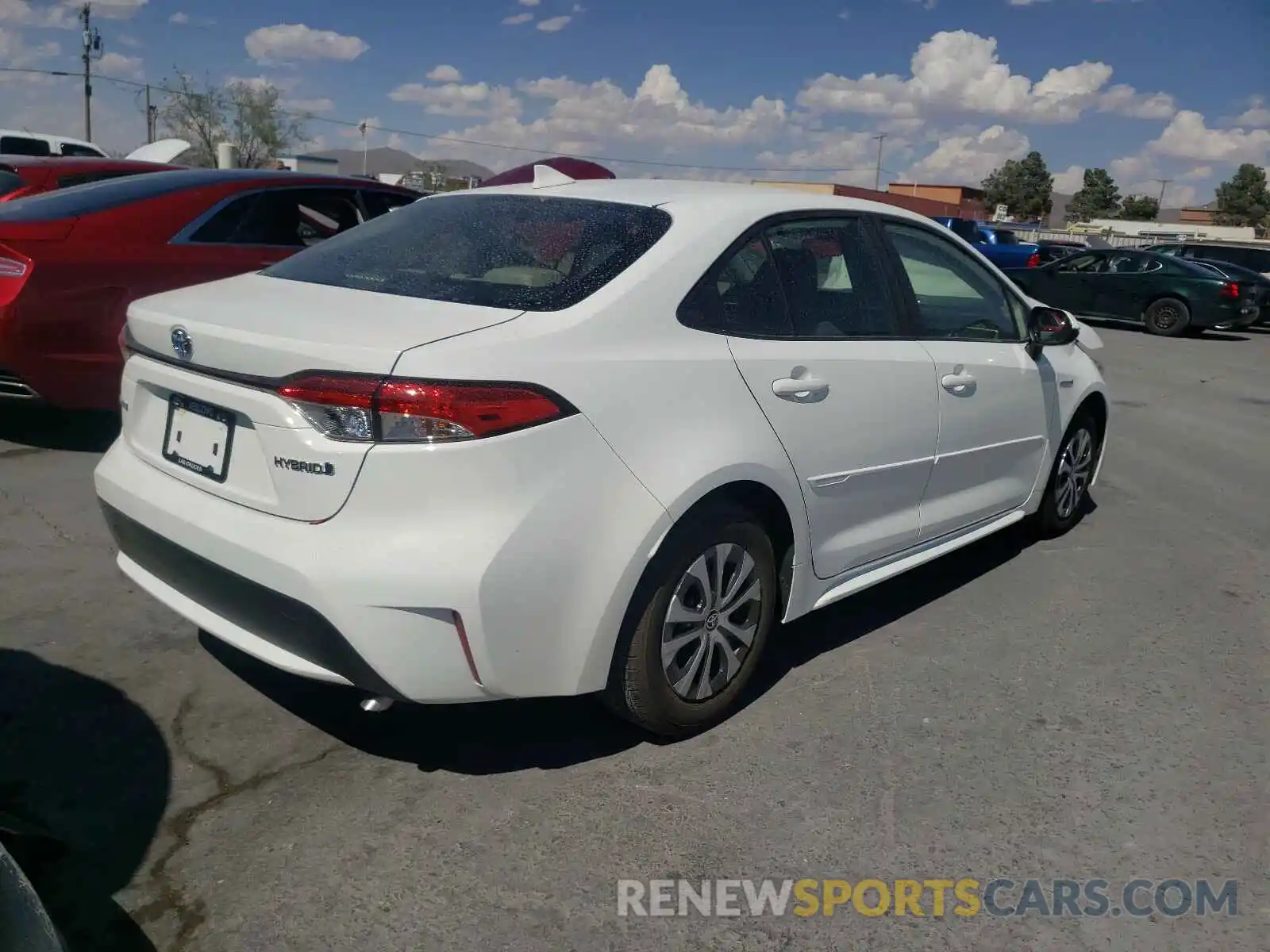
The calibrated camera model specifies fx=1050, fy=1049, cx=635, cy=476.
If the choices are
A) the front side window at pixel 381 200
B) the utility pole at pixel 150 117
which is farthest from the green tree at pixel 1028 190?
the front side window at pixel 381 200

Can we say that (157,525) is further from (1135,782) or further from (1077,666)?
(1077,666)

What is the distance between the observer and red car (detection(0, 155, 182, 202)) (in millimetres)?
6965

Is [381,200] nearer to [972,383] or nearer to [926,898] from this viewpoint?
[972,383]

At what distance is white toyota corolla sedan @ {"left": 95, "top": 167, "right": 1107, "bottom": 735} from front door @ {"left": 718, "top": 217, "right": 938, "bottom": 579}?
0.4 inches

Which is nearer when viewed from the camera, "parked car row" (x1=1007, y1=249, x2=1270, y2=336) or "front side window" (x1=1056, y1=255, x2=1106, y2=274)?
"parked car row" (x1=1007, y1=249, x2=1270, y2=336)

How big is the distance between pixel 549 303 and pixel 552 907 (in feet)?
4.93

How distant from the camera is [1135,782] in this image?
3141 millimetres

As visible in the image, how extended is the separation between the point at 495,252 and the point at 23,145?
18.9 m

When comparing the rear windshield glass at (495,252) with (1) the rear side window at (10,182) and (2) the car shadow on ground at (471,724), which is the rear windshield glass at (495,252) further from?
(1) the rear side window at (10,182)

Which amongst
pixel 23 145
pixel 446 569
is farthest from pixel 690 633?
pixel 23 145

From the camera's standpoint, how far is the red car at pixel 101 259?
5.18 metres

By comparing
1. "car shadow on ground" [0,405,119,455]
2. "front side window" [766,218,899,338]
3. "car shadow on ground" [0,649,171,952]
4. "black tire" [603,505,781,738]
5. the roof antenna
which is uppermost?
the roof antenna

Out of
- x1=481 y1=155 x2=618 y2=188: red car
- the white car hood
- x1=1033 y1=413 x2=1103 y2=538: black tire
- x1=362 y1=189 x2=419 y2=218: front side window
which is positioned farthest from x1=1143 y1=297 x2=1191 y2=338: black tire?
the white car hood

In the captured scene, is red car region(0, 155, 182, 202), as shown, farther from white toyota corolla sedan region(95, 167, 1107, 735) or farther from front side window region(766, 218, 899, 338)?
front side window region(766, 218, 899, 338)
